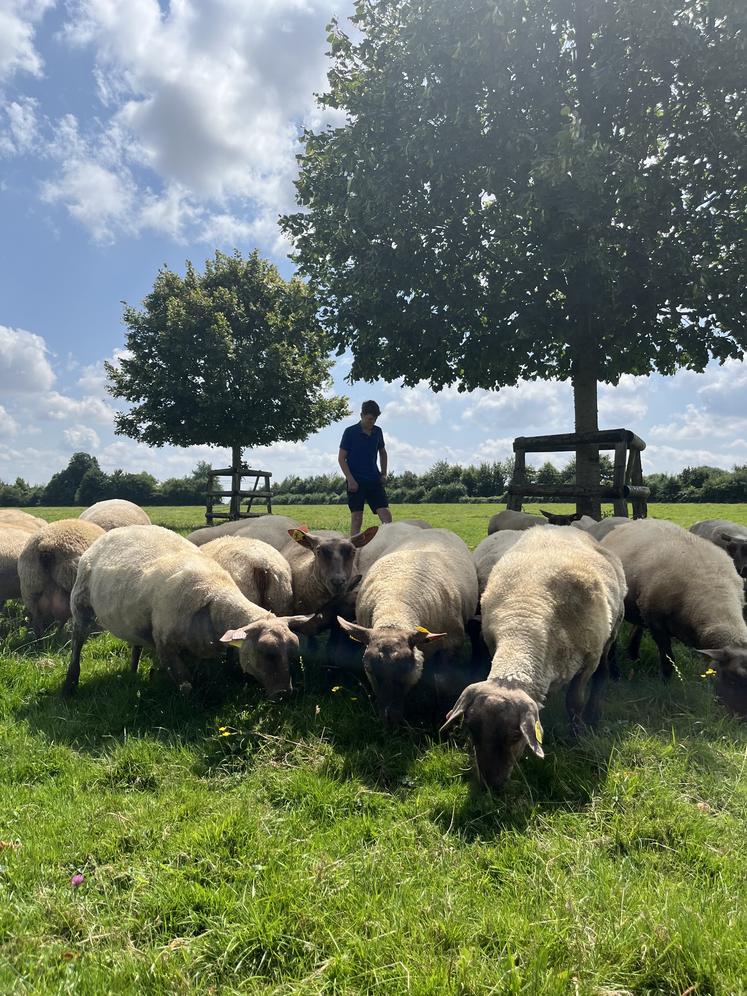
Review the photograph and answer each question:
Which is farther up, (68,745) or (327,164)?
(327,164)

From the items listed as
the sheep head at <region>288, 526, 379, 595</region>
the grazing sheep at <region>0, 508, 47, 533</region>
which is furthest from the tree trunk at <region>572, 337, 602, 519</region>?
the grazing sheep at <region>0, 508, 47, 533</region>

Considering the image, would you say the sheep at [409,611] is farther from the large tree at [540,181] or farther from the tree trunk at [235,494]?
the tree trunk at [235,494]

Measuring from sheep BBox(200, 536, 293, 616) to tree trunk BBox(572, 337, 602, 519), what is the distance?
21.7ft

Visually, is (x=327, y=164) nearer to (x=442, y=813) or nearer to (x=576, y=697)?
(x=576, y=697)

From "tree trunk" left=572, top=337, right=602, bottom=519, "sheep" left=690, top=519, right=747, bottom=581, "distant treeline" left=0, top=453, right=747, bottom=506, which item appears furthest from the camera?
"distant treeline" left=0, top=453, right=747, bottom=506

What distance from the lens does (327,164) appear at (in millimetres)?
11617

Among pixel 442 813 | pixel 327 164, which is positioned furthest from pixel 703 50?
pixel 442 813

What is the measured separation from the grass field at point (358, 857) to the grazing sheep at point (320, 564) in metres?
1.65

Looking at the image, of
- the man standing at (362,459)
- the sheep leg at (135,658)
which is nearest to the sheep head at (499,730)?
the sheep leg at (135,658)

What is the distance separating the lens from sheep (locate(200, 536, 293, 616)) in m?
6.95

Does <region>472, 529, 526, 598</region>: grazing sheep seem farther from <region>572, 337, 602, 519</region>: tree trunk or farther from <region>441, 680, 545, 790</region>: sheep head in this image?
<region>572, 337, 602, 519</region>: tree trunk

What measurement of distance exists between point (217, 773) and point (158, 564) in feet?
8.82

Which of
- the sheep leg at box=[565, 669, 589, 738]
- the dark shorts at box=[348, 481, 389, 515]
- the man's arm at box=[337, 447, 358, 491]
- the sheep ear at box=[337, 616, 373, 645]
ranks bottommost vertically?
the sheep leg at box=[565, 669, 589, 738]

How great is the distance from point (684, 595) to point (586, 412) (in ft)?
21.8
